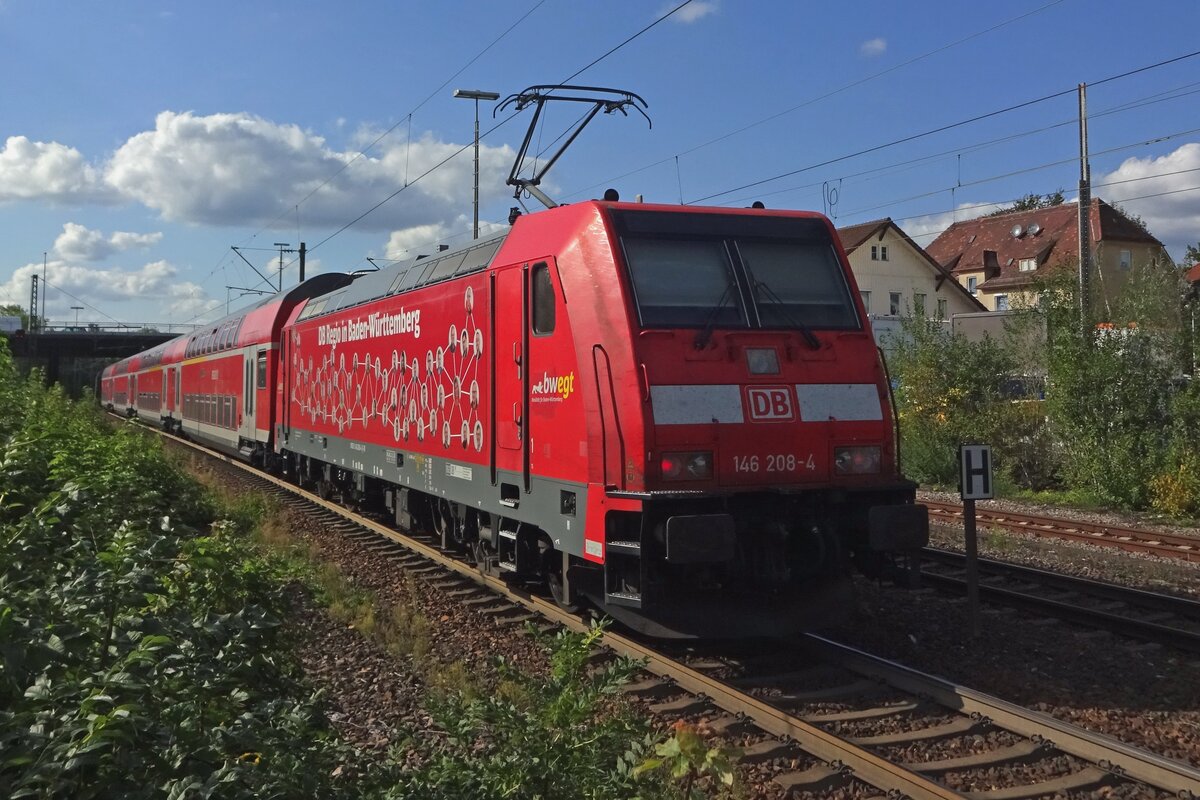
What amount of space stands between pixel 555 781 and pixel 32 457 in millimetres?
5288

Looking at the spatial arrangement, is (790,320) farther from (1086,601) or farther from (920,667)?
(1086,601)

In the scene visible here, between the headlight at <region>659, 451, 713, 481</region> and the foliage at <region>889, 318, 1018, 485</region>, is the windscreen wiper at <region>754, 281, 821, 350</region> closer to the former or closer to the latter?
the headlight at <region>659, 451, 713, 481</region>

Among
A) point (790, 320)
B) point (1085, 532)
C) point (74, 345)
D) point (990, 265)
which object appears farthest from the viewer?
point (74, 345)

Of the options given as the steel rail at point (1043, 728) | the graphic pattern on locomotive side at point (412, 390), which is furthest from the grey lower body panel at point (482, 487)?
the steel rail at point (1043, 728)

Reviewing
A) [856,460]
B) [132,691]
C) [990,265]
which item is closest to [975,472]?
[856,460]

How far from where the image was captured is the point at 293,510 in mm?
15594

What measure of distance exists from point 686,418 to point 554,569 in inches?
93.9

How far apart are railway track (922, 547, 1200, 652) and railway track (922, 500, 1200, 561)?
2625 mm

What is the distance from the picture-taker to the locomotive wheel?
8227 millimetres

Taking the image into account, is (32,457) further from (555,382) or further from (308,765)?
(308,765)

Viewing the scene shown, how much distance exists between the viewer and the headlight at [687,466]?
6.65 meters

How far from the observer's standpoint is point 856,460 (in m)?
7.24

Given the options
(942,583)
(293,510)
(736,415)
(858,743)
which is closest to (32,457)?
(736,415)

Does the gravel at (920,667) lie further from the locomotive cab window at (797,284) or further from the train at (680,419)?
the locomotive cab window at (797,284)
